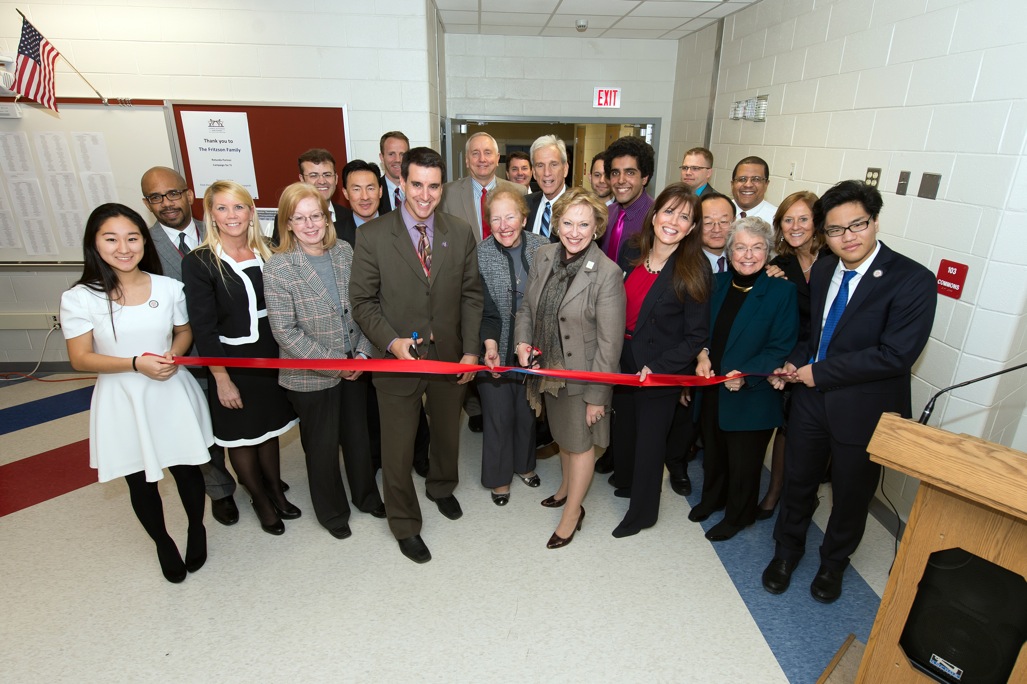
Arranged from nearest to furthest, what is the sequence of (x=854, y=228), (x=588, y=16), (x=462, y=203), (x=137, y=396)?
(x=854, y=228)
(x=137, y=396)
(x=462, y=203)
(x=588, y=16)

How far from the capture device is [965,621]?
1488 millimetres

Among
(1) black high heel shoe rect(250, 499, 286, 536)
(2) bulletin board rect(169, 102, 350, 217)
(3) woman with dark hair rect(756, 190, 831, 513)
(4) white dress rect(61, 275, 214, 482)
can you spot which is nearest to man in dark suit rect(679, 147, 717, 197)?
(3) woman with dark hair rect(756, 190, 831, 513)

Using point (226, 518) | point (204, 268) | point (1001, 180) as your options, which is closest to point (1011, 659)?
point (1001, 180)

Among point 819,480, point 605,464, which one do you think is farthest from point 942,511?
point 605,464

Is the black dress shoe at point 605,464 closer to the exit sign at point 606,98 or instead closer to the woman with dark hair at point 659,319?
the woman with dark hair at point 659,319

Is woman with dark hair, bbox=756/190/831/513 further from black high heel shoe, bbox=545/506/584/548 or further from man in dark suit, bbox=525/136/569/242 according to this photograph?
man in dark suit, bbox=525/136/569/242

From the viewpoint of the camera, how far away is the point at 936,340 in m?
2.81

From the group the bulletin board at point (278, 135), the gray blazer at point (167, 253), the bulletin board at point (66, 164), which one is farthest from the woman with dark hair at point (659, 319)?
the bulletin board at point (66, 164)

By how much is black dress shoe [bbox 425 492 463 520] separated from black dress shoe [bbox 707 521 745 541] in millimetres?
1367

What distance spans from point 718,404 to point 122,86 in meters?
5.10

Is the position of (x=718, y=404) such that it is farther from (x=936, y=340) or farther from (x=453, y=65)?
(x=453, y=65)

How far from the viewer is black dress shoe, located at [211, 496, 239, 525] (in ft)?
9.86

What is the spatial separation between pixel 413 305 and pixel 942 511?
2.07 metres

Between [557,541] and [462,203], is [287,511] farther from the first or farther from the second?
[462,203]
